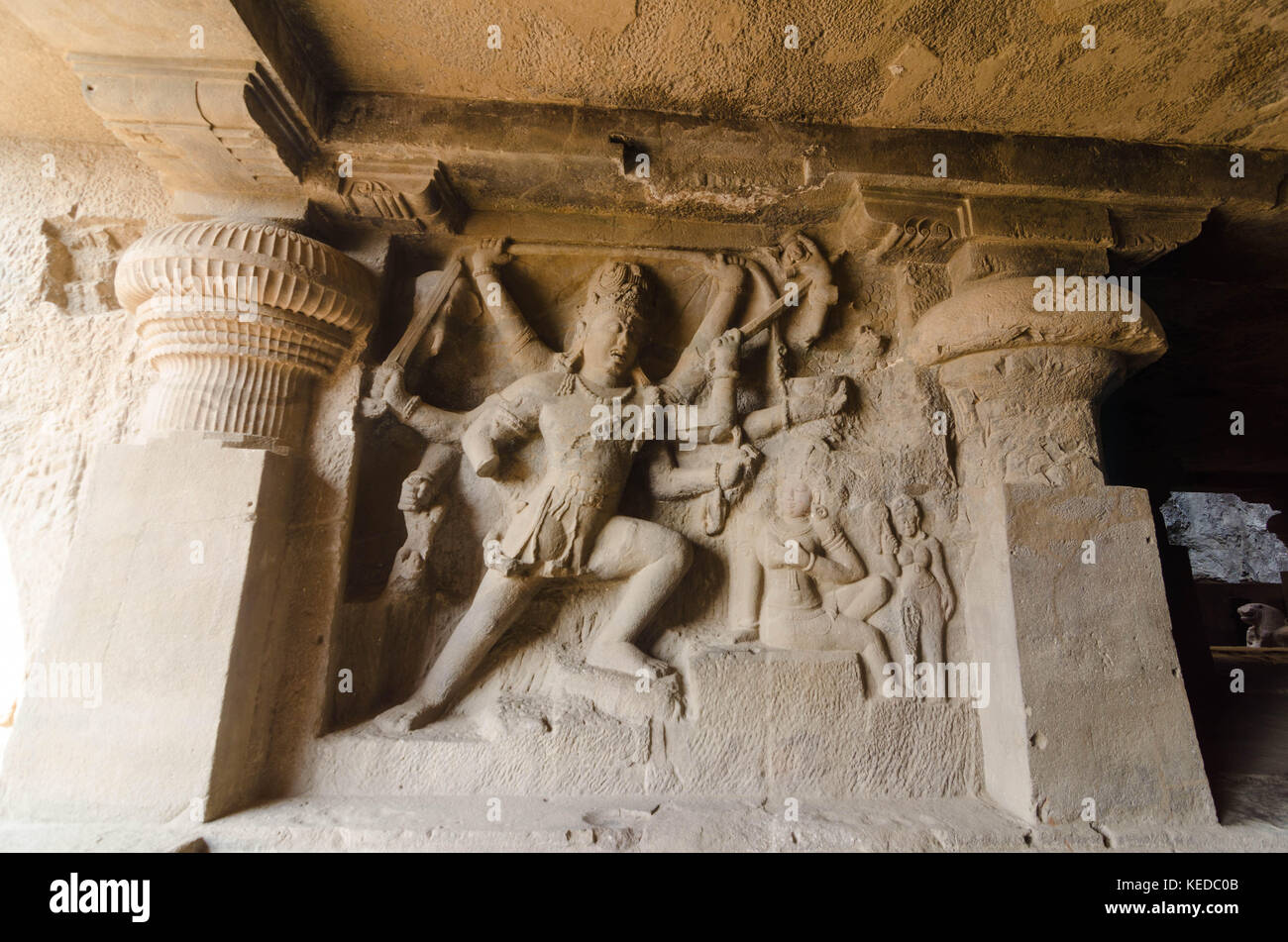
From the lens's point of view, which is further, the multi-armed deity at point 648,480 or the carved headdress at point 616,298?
the carved headdress at point 616,298

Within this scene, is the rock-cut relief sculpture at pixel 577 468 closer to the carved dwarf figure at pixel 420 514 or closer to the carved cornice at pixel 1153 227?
the carved dwarf figure at pixel 420 514

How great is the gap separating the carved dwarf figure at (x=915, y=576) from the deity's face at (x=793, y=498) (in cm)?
33

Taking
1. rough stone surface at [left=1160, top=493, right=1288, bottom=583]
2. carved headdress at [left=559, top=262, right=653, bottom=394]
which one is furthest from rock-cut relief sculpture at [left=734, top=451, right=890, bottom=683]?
rough stone surface at [left=1160, top=493, right=1288, bottom=583]

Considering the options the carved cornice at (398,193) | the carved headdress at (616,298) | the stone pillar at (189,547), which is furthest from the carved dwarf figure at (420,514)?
the carved cornice at (398,193)

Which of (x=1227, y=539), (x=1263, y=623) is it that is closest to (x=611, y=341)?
(x=1263, y=623)

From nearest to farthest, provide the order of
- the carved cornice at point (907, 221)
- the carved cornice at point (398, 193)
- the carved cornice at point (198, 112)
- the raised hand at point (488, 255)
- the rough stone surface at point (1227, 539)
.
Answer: the carved cornice at point (198, 112) < the carved cornice at point (398, 193) < the carved cornice at point (907, 221) < the raised hand at point (488, 255) < the rough stone surface at point (1227, 539)

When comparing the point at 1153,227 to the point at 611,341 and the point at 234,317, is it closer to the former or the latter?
the point at 611,341

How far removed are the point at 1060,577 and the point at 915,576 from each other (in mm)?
574

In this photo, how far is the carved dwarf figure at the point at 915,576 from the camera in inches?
116

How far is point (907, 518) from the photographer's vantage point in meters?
3.05

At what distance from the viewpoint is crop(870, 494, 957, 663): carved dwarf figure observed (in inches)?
116

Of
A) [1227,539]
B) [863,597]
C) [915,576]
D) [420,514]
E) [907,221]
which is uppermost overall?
[1227,539]

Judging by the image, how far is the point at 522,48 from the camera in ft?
9.06

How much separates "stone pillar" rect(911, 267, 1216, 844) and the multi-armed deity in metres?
0.34
